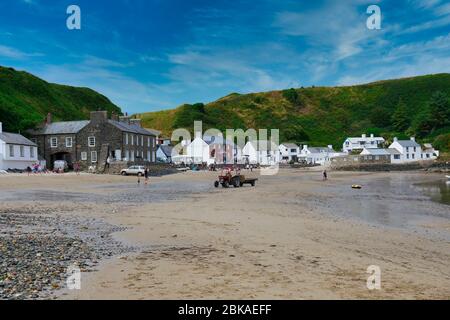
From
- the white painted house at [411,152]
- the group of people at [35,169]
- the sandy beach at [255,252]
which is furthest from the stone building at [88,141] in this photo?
the white painted house at [411,152]

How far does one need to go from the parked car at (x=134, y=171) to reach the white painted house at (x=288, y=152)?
71.8 m

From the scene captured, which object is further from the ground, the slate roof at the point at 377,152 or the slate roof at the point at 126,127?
the slate roof at the point at 126,127

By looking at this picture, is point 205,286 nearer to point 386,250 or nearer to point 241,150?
point 386,250

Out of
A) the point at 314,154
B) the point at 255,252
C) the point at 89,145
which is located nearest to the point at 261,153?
the point at 314,154

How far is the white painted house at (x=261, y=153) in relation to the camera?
116 m

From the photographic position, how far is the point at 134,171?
2207 inches

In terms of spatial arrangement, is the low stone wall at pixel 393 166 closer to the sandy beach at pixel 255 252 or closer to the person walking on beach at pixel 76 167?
the person walking on beach at pixel 76 167

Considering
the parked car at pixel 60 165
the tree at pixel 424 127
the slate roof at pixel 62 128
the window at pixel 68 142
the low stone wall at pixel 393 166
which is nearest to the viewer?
the parked car at pixel 60 165

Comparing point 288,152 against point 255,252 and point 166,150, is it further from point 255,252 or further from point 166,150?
point 255,252

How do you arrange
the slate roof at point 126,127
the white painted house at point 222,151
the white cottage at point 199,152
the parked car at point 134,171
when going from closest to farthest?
the parked car at point 134,171 → the slate roof at point 126,127 → the white cottage at point 199,152 → the white painted house at point 222,151

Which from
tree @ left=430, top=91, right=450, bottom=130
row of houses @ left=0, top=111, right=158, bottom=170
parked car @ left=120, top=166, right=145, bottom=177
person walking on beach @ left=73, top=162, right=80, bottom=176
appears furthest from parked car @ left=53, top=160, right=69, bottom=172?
tree @ left=430, top=91, right=450, bottom=130

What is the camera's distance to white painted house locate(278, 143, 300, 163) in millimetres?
123188

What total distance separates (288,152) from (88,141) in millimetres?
71363

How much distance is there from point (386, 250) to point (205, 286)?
6.86m
